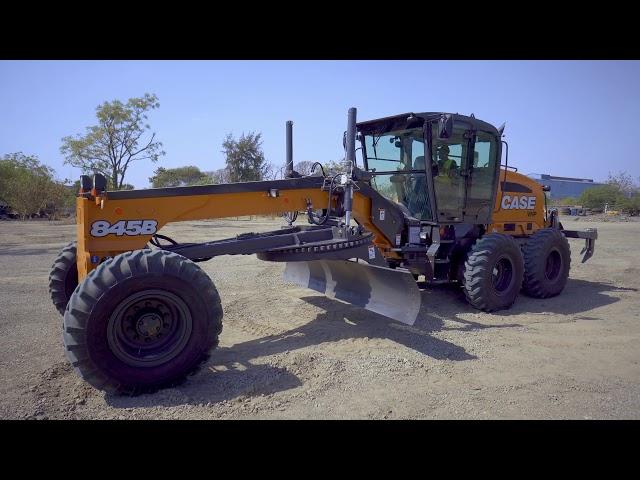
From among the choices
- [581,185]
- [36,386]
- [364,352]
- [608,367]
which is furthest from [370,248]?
[581,185]

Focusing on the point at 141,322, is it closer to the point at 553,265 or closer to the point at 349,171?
the point at 349,171

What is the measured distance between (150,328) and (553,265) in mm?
6732

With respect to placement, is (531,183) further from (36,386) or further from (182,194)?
(36,386)

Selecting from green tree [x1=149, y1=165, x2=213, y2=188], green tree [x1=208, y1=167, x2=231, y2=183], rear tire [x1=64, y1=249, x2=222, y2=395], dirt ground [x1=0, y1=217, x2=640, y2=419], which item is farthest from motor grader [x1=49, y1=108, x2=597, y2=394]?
green tree [x1=208, y1=167, x2=231, y2=183]

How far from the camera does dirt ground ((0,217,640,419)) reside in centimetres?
337

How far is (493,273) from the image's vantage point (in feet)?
21.1

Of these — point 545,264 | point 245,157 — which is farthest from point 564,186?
point 545,264

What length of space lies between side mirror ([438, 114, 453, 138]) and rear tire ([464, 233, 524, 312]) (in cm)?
167

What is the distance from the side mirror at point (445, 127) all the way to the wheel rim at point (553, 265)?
341 cm

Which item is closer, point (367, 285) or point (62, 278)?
point (62, 278)

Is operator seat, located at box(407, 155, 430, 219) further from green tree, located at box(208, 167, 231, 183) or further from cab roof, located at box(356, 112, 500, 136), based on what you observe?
green tree, located at box(208, 167, 231, 183)

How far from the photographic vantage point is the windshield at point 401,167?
21.2 feet

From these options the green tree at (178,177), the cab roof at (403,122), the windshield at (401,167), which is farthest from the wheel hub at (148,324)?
the green tree at (178,177)

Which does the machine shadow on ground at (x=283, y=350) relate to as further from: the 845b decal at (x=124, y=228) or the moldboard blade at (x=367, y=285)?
the 845b decal at (x=124, y=228)
